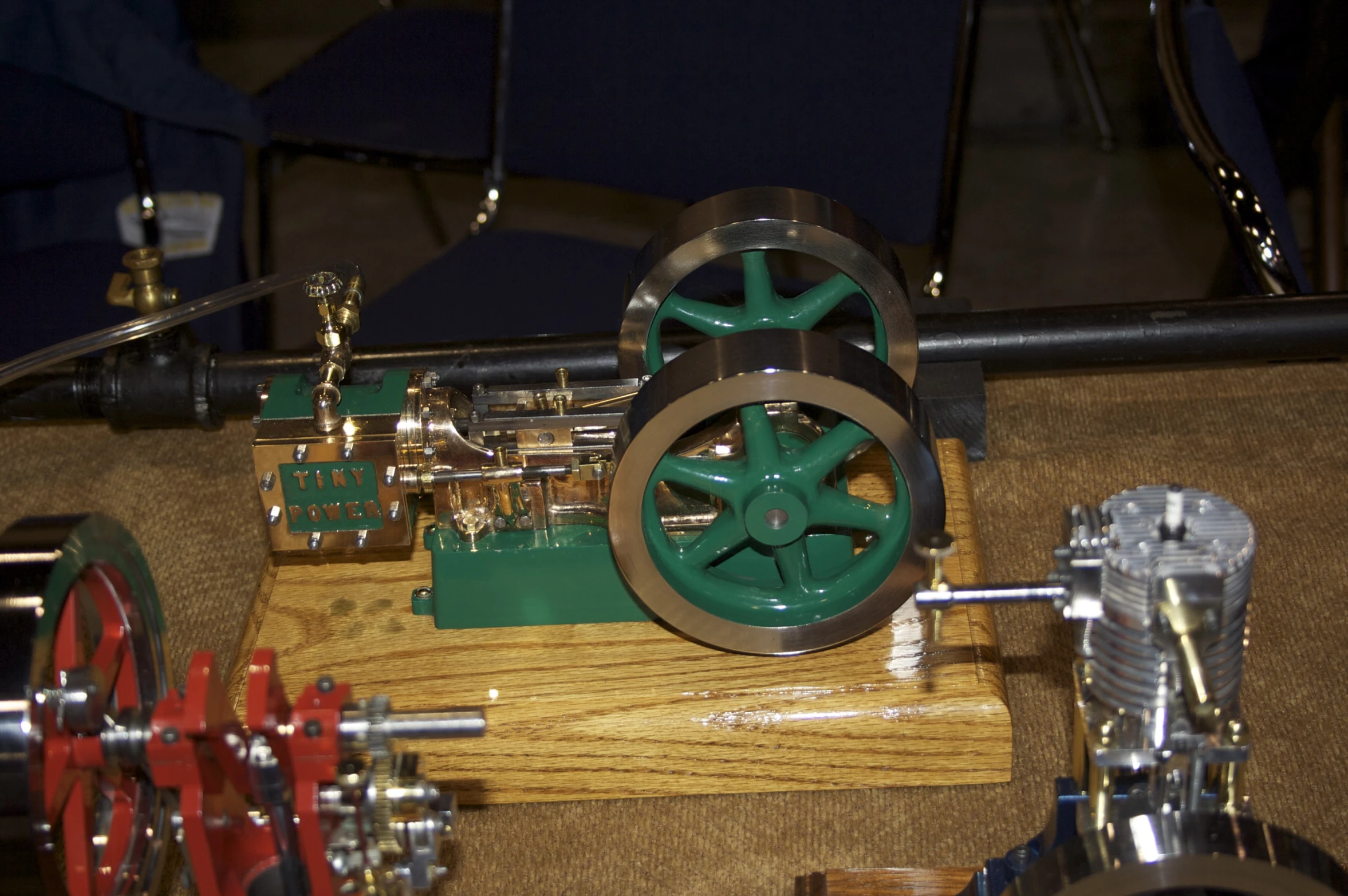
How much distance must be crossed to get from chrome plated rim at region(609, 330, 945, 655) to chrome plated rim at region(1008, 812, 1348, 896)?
293mm

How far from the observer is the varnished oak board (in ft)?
3.31

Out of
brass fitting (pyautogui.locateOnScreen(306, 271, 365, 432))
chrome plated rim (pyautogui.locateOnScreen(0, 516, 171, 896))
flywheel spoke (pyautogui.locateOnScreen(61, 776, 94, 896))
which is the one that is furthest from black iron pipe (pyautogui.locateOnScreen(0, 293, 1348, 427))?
flywheel spoke (pyautogui.locateOnScreen(61, 776, 94, 896))

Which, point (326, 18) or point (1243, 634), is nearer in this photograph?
point (1243, 634)

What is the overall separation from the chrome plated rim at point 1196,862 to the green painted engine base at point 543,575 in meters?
0.40

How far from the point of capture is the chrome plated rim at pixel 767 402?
888mm

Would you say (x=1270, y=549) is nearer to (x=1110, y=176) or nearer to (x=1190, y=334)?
(x=1190, y=334)

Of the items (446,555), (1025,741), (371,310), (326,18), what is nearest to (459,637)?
(446,555)

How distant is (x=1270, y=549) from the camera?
1.22m

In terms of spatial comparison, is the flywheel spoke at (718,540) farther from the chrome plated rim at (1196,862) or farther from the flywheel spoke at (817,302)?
the chrome plated rim at (1196,862)

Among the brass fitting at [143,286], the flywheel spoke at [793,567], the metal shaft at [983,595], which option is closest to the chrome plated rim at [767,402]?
the flywheel spoke at [793,567]

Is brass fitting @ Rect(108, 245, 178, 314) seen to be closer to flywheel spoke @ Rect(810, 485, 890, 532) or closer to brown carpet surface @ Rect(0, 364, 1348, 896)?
Result: brown carpet surface @ Rect(0, 364, 1348, 896)

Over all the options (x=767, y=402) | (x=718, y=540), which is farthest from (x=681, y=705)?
(x=767, y=402)

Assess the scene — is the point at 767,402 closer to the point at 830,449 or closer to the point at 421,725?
the point at 830,449

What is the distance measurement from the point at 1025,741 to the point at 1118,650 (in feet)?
1.27
